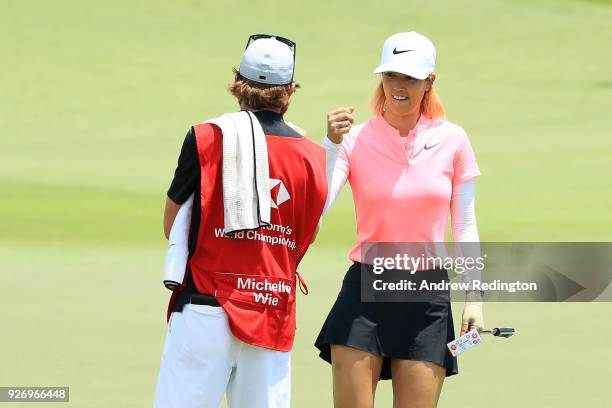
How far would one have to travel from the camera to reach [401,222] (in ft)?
17.5

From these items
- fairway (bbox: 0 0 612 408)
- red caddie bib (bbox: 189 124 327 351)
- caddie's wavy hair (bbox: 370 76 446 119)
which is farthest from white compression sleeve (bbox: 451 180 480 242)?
fairway (bbox: 0 0 612 408)

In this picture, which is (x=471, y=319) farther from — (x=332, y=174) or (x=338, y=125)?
(x=338, y=125)

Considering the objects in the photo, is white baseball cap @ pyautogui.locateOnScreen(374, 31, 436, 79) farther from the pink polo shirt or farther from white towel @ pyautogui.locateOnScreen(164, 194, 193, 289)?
white towel @ pyautogui.locateOnScreen(164, 194, 193, 289)

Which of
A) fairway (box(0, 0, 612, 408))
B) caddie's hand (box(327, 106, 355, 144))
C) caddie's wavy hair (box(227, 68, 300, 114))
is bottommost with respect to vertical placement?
fairway (box(0, 0, 612, 408))

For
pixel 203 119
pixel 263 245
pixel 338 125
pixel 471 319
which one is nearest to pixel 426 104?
pixel 338 125

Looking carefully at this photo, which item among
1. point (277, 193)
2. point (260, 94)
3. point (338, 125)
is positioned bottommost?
point (277, 193)

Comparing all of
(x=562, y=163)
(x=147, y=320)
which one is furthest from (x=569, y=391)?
(x=562, y=163)

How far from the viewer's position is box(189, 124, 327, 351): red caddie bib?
15.2ft

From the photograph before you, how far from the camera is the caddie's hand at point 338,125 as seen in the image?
5.04m

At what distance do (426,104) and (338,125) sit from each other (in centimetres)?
65

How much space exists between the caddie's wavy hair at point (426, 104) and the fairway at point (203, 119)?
2.42 metres

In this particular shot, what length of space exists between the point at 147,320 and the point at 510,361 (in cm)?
250

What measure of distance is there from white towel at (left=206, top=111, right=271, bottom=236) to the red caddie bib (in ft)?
0.12

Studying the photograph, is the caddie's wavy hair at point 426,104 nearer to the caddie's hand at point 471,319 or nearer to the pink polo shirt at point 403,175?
the pink polo shirt at point 403,175
